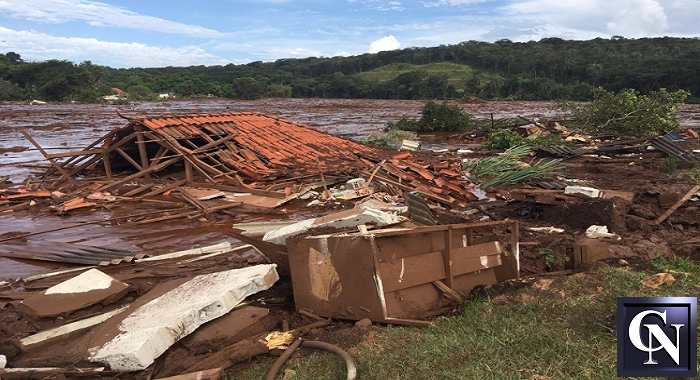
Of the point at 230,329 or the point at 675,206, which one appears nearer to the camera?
the point at 230,329

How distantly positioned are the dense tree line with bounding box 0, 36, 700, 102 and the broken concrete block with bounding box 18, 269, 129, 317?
48719 millimetres

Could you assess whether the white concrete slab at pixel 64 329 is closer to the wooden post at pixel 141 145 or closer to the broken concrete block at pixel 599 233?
the broken concrete block at pixel 599 233

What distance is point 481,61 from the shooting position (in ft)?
317

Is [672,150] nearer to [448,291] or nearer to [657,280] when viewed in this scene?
[657,280]

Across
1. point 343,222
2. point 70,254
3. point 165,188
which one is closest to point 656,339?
point 343,222

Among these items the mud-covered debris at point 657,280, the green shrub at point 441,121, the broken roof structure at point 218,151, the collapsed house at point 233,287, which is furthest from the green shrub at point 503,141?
the mud-covered debris at point 657,280

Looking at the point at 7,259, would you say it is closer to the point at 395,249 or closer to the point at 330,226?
the point at 330,226

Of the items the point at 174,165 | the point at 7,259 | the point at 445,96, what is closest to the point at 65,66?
the point at 445,96

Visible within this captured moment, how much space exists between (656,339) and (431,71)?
3712 inches

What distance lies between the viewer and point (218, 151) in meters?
11.3

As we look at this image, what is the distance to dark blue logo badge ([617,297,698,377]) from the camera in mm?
3240

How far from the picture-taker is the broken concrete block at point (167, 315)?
11.7 ft

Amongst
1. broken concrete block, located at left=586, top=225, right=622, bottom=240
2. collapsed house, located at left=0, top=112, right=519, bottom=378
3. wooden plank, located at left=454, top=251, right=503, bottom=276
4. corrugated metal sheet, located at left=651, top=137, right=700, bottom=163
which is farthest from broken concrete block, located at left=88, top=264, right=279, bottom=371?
corrugated metal sheet, located at left=651, top=137, right=700, bottom=163

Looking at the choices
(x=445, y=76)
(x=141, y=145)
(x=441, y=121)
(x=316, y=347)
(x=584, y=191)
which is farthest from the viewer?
(x=445, y=76)
